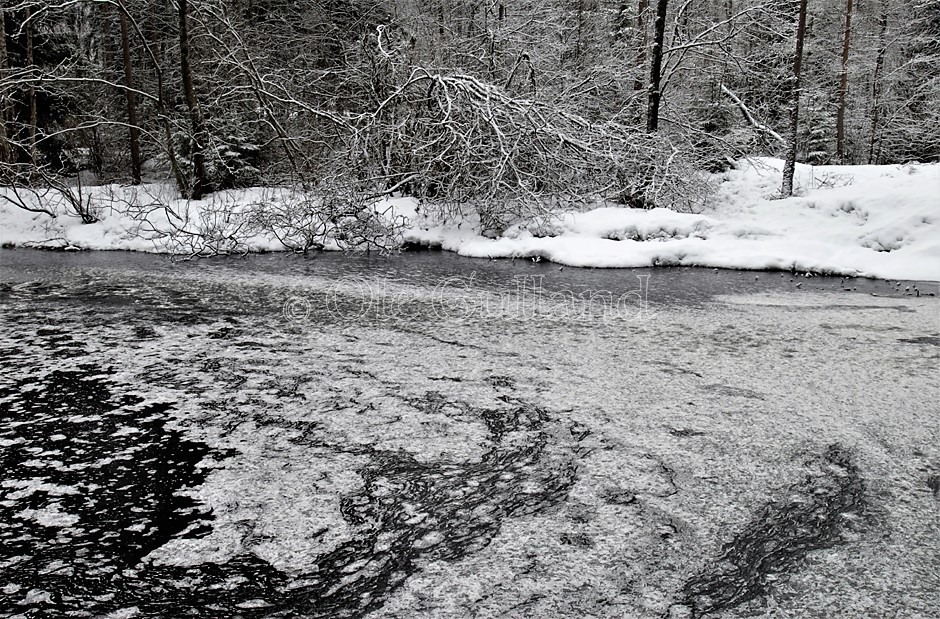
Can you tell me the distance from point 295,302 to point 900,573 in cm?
645

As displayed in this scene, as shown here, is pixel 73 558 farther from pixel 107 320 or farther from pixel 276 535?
pixel 107 320

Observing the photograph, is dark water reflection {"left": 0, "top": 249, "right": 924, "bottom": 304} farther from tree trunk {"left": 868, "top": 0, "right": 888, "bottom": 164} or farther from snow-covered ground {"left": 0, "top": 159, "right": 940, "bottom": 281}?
tree trunk {"left": 868, "top": 0, "right": 888, "bottom": 164}

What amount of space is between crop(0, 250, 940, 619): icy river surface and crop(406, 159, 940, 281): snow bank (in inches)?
163

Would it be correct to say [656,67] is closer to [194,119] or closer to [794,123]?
[794,123]

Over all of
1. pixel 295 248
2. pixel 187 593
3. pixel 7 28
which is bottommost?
pixel 187 593

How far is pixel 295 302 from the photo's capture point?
24.7 feet

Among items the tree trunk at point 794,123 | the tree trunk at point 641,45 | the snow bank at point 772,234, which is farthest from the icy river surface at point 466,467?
the tree trunk at point 641,45

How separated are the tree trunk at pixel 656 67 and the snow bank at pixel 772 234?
7.55 feet

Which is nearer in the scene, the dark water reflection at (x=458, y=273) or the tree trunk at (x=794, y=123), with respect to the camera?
the dark water reflection at (x=458, y=273)

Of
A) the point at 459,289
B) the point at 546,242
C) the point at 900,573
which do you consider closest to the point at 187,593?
the point at 900,573

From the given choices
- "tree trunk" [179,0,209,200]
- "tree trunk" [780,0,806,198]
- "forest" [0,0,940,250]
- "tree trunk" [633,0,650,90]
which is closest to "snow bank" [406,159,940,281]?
"tree trunk" [780,0,806,198]

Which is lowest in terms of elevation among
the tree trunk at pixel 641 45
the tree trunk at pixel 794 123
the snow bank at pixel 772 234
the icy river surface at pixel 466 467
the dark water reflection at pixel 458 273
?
the icy river surface at pixel 466 467

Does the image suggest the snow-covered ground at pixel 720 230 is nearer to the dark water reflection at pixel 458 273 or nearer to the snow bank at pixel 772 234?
the snow bank at pixel 772 234

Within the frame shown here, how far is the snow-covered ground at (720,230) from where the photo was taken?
10.5m
